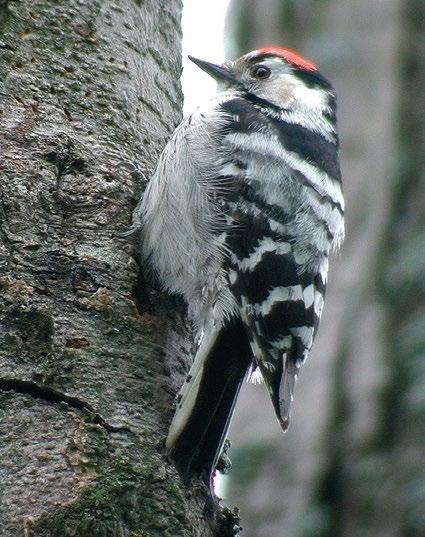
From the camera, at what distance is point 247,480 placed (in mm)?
4621

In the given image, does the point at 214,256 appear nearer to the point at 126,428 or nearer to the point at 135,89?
the point at 135,89

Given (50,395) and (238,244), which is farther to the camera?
(238,244)

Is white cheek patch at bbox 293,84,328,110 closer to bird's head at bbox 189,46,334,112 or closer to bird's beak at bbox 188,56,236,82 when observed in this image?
bird's head at bbox 189,46,334,112

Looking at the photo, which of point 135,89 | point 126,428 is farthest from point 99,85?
point 126,428

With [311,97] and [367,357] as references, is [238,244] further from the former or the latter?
[367,357]

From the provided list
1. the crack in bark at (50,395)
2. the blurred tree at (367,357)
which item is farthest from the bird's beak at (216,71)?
the crack in bark at (50,395)

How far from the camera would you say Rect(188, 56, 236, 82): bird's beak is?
4.20 m

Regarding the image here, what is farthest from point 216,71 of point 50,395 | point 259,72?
point 50,395

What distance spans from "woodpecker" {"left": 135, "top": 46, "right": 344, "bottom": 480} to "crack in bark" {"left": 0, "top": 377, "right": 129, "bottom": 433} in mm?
208

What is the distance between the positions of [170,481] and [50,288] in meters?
0.58

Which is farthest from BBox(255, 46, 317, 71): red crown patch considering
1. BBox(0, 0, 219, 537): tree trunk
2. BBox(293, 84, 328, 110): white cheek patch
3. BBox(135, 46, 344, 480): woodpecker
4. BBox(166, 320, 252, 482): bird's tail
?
Answer: BBox(166, 320, 252, 482): bird's tail

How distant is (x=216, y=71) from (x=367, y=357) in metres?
1.52

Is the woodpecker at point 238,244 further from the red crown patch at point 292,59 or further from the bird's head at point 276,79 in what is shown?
the red crown patch at point 292,59

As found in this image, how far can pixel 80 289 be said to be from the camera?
247cm
